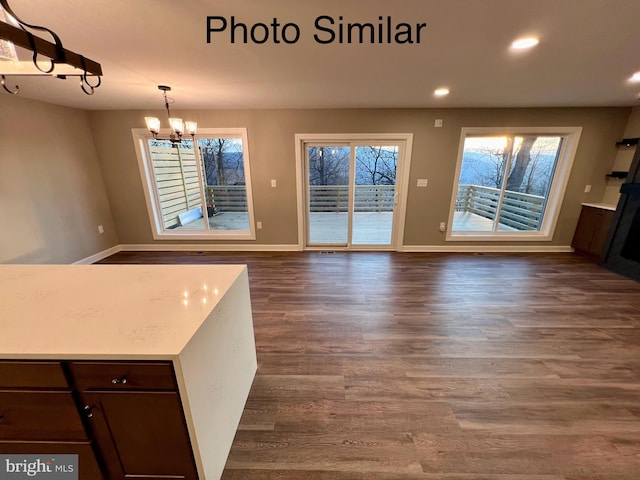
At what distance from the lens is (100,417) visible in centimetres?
100

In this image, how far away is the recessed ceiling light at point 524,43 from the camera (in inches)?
65.4

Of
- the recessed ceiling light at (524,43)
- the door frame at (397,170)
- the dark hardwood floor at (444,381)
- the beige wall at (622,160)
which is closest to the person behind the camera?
the dark hardwood floor at (444,381)

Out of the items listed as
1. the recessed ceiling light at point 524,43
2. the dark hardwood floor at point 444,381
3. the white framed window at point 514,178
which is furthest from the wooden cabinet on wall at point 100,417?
the white framed window at point 514,178

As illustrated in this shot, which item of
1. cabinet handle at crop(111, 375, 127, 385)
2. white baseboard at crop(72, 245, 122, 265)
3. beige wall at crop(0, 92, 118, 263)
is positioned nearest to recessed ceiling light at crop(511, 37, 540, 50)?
cabinet handle at crop(111, 375, 127, 385)

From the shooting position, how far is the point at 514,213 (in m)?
4.40

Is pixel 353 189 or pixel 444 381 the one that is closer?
pixel 444 381

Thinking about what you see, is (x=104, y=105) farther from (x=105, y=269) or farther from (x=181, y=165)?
(x=105, y=269)

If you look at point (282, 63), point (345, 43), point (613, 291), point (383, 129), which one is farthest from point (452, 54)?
point (613, 291)

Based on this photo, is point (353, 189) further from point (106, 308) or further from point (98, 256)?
point (98, 256)

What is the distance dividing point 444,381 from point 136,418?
1856 mm

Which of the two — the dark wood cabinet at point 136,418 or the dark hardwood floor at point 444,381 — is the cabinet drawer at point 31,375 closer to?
the dark wood cabinet at point 136,418

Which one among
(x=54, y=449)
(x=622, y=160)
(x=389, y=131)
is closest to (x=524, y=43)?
(x=389, y=131)

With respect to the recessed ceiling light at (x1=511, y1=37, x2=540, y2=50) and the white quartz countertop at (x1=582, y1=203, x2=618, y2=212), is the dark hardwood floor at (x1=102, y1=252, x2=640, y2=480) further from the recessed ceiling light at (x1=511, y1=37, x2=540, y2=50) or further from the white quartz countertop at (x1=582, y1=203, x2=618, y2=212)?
the recessed ceiling light at (x1=511, y1=37, x2=540, y2=50)

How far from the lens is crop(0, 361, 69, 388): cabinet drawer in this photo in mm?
894
